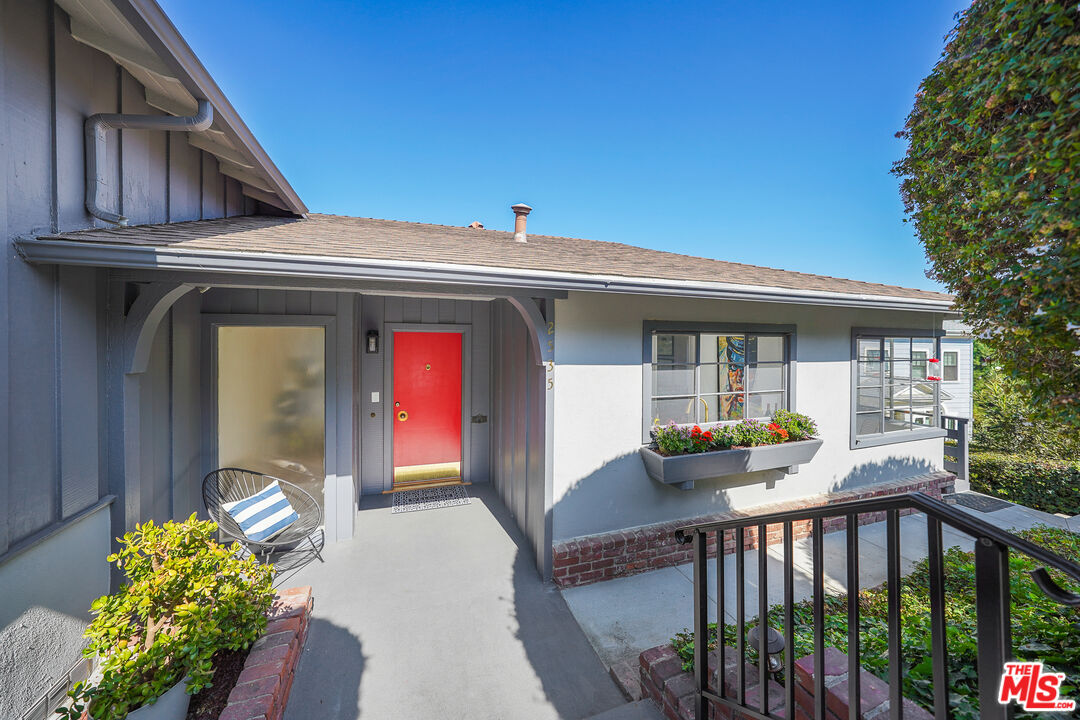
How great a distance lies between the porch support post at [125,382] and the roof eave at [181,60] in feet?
3.89

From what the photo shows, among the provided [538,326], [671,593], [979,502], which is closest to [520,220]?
[538,326]

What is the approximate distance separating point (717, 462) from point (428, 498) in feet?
11.6

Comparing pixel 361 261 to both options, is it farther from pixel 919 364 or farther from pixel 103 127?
pixel 919 364

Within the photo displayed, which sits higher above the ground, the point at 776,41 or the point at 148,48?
the point at 776,41

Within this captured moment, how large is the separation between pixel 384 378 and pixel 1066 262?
5.68m

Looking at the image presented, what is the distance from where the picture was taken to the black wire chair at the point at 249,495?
143 inches

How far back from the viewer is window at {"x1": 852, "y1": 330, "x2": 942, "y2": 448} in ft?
17.0

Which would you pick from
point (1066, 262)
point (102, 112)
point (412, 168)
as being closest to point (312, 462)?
point (102, 112)

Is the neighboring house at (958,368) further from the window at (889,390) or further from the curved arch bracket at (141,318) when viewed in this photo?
the curved arch bracket at (141,318)

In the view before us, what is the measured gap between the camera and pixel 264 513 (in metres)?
3.74

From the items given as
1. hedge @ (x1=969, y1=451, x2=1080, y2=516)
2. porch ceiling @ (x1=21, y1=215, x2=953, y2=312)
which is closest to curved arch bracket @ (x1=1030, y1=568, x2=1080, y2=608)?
porch ceiling @ (x1=21, y1=215, x2=953, y2=312)

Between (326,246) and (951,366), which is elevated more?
(326,246)

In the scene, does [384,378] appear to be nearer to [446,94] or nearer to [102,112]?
[102,112]

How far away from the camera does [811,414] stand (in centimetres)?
484
